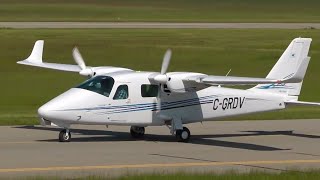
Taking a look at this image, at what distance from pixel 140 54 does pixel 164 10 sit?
194 feet

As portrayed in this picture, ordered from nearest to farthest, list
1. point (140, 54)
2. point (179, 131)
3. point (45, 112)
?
point (45, 112), point (179, 131), point (140, 54)

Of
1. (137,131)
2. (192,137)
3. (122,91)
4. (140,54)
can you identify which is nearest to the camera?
(122,91)

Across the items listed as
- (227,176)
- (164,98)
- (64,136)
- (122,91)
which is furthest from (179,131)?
(227,176)

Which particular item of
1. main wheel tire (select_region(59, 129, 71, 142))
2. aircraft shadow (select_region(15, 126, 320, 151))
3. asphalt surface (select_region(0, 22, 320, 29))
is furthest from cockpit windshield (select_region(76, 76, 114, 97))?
asphalt surface (select_region(0, 22, 320, 29))

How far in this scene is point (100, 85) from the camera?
29469 mm

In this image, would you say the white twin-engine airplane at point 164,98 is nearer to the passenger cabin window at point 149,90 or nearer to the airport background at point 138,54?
the passenger cabin window at point 149,90

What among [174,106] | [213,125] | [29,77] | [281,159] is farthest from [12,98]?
[281,159]

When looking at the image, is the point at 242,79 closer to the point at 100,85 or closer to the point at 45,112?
the point at 100,85

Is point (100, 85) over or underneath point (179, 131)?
over

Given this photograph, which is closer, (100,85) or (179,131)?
(100,85)

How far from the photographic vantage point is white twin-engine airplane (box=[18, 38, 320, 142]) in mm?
28797

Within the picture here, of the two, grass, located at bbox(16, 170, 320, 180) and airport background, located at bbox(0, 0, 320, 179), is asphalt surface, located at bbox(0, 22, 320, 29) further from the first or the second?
grass, located at bbox(16, 170, 320, 180)

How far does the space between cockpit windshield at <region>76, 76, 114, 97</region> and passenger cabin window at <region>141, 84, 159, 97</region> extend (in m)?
1.05

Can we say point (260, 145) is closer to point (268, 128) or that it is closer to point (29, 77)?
point (268, 128)
